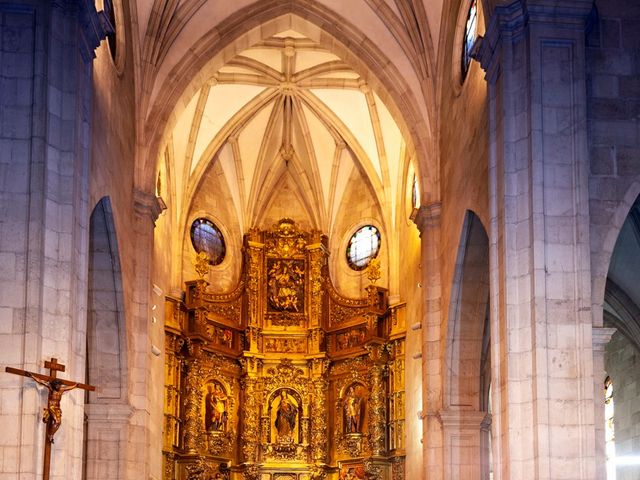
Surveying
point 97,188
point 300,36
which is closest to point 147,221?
point 97,188

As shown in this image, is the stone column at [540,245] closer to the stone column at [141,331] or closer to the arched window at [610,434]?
the stone column at [141,331]

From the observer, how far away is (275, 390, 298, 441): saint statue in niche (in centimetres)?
3534

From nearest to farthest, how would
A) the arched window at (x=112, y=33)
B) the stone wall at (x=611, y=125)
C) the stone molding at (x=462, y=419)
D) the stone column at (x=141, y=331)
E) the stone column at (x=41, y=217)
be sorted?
the stone column at (x=41, y=217)
the stone wall at (x=611, y=125)
the arched window at (x=112, y=33)
the stone molding at (x=462, y=419)
the stone column at (x=141, y=331)

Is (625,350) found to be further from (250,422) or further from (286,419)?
(250,422)

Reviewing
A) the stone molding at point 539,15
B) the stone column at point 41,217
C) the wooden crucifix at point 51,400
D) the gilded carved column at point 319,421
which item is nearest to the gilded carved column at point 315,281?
the gilded carved column at point 319,421

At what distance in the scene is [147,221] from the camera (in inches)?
1052

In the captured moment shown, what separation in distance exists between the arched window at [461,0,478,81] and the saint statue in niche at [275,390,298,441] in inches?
547

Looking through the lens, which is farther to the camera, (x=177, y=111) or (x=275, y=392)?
(x=275, y=392)

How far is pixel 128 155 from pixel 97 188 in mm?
4229

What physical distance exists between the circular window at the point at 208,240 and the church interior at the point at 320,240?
0.09m

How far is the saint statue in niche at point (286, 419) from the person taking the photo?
35344 mm

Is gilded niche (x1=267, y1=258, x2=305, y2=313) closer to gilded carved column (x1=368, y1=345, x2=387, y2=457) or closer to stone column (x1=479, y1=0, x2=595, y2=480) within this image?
gilded carved column (x1=368, y1=345, x2=387, y2=457)

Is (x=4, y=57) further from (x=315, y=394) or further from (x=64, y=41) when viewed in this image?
(x=315, y=394)

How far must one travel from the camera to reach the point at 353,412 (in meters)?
34.5
